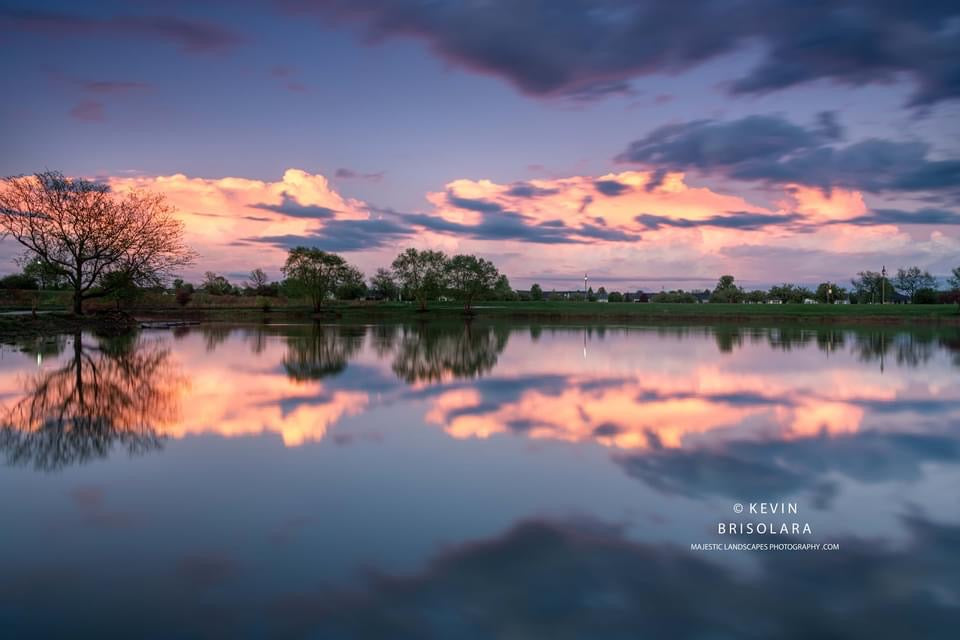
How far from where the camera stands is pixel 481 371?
73.2ft

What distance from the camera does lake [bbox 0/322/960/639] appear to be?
16.5ft

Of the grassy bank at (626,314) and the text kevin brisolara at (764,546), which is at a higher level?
the grassy bank at (626,314)

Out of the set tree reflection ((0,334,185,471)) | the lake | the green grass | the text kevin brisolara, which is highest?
the green grass

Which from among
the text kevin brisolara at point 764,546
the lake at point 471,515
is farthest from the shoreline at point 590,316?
the text kevin brisolara at point 764,546

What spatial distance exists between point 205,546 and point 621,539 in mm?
4258

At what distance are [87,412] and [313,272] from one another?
7113 centimetres

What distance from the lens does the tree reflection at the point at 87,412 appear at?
32.8 feet

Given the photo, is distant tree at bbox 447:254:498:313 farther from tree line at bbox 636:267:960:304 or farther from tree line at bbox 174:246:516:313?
tree line at bbox 636:267:960:304

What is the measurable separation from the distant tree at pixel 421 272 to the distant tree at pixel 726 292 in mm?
86881

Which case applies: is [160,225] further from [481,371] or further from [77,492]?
[77,492]

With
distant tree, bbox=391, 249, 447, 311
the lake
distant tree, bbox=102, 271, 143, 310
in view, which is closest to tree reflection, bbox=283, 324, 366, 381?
the lake

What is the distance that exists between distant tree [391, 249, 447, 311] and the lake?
272 ft

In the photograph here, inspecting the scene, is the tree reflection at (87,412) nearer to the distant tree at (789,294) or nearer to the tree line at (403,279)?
the tree line at (403,279)

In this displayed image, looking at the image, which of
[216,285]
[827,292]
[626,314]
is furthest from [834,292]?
[216,285]
